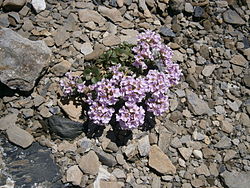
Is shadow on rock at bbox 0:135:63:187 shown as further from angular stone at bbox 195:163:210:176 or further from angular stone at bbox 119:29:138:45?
angular stone at bbox 119:29:138:45

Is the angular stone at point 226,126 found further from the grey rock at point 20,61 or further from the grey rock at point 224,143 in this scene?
the grey rock at point 20,61

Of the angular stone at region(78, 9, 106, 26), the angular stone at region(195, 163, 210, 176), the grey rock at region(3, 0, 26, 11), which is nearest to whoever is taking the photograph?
the angular stone at region(195, 163, 210, 176)

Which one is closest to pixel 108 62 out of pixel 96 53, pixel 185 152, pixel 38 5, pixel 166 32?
pixel 96 53

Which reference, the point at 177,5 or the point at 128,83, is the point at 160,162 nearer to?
the point at 128,83

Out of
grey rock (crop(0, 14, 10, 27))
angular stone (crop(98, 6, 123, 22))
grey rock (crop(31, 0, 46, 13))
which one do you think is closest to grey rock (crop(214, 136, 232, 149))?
angular stone (crop(98, 6, 123, 22))

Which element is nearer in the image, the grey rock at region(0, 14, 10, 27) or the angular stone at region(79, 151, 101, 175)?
the angular stone at region(79, 151, 101, 175)

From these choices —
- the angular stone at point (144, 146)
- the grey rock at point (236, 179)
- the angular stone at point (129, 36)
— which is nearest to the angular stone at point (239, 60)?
the angular stone at point (129, 36)
